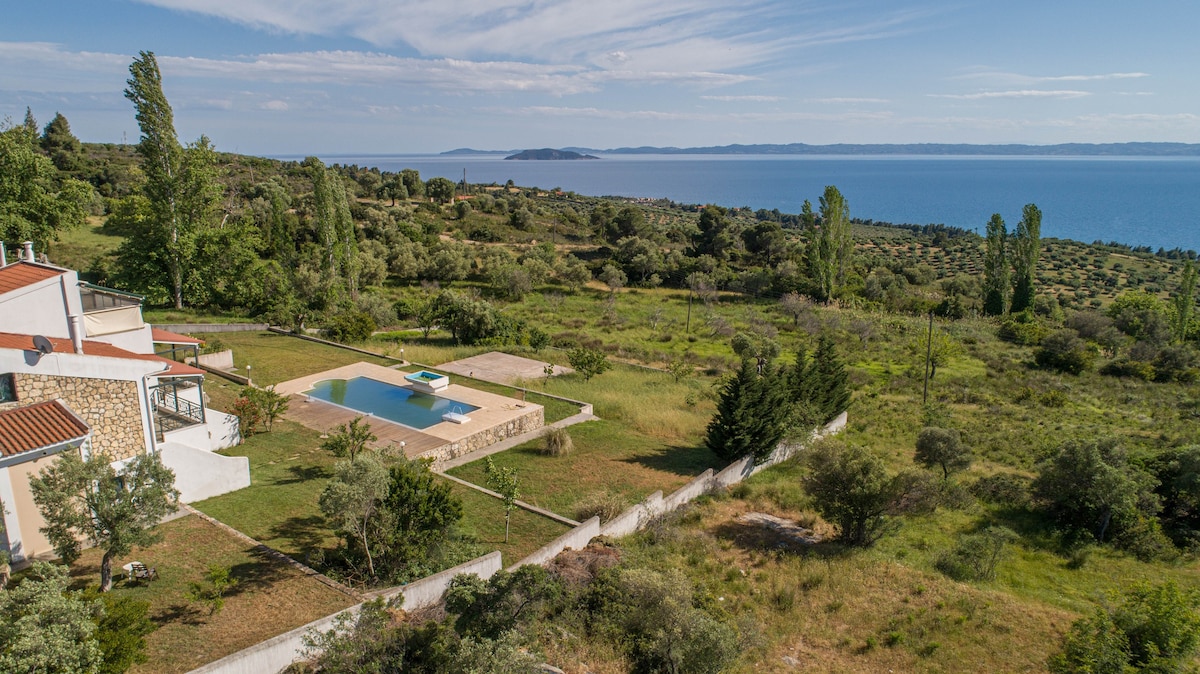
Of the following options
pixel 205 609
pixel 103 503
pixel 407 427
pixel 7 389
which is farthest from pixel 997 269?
pixel 7 389

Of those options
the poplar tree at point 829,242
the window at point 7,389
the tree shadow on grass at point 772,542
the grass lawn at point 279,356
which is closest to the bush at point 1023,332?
the poplar tree at point 829,242

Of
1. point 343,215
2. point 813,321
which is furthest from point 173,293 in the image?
point 813,321

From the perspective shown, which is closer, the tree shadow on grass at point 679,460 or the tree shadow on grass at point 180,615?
the tree shadow on grass at point 180,615

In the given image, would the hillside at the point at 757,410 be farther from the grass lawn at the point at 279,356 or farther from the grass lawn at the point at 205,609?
the grass lawn at the point at 205,609

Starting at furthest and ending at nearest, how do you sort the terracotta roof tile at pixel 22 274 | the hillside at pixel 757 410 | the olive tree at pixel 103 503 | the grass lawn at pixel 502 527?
the grass lawn at pixel 502 527 < the terracotta roof tile at pixel 22 274 < the hillside at pixel 757 410 < the olive tree at pixel 103 503

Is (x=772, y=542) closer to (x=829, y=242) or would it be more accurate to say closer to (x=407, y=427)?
(x=407, y=427)

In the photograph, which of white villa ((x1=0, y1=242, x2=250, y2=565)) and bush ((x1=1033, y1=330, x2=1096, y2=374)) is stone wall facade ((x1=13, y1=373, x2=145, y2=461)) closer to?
white villa ((x1=0, y1=242, x2=250, y2=565))

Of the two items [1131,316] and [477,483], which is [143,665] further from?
[1131,316]
